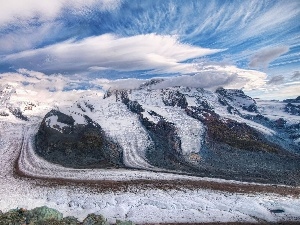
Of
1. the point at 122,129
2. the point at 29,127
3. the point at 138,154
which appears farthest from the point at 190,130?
the point at 29,127

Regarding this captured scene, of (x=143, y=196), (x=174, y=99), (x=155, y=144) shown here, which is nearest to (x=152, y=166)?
(x=155, y=144)

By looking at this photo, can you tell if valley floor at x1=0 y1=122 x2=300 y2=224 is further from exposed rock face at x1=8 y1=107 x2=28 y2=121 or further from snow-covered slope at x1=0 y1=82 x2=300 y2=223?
exposed rock face at x1=8 y1=107 x2=28 y2=121

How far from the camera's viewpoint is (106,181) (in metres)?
55.2

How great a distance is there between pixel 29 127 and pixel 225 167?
79.3m

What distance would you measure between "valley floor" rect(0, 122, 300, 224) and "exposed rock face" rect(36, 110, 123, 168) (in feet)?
29.8

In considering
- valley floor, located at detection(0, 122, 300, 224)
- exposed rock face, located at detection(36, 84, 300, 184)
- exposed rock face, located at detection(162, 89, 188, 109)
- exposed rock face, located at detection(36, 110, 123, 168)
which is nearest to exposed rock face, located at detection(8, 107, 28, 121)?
exposed rock face, located at detection(36, 84, 300, 184)

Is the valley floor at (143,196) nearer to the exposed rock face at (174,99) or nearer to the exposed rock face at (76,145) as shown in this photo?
the exposed rock face at (76,145)

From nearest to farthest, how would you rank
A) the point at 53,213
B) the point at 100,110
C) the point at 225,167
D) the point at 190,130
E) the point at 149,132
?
1. the point at 53,213
2. the point at 225,167
3. the point at 149,132
4. the point at 190,130
5. the point at 100,110

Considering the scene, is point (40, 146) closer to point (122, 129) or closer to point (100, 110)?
point (122, 129)

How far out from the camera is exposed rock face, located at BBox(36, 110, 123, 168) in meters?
75.2

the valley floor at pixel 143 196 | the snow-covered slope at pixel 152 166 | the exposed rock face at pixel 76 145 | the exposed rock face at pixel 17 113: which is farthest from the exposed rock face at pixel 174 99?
the valley floor at pixel 143 196

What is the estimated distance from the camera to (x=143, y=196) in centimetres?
4572

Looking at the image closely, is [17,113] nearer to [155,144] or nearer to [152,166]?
[155,144]

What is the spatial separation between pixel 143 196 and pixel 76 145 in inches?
1817
